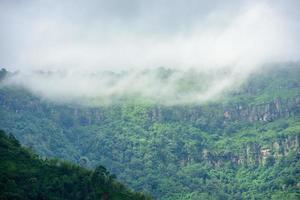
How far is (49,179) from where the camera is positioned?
170375mm

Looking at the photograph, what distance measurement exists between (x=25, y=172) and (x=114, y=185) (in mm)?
24092

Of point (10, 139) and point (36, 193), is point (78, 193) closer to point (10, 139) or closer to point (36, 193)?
point (36, 193)

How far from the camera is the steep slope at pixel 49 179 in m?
163

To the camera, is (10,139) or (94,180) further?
(10,139)

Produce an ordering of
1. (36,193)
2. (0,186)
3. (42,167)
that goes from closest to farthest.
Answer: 1. (0,186)
2. (36,193)
3. (42,167)

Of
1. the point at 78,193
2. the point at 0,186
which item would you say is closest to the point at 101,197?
the point at 78,193

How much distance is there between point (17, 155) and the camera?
7018 inches

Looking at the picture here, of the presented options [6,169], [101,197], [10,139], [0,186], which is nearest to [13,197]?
[0,186]

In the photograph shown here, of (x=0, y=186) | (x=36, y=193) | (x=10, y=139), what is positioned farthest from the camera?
(x=10, y=139)

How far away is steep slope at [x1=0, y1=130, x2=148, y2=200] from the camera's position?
162625mm

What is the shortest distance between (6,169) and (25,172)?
4783 millimetres

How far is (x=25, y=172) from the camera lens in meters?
169

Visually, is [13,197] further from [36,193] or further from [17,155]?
[17,155]

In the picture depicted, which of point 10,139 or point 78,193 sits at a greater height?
point 10,139
